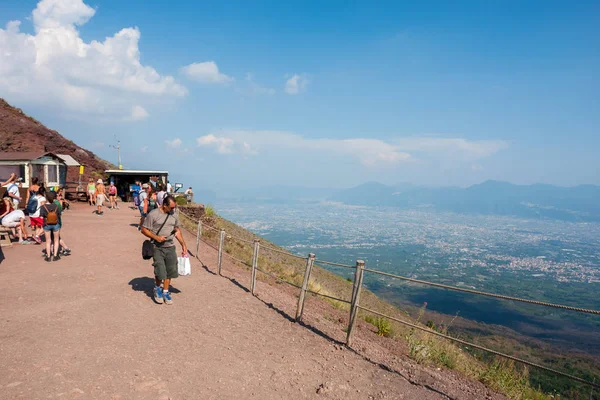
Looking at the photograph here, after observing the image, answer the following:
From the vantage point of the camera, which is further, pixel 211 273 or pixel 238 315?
pixel 211 273

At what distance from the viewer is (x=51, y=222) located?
367 inches

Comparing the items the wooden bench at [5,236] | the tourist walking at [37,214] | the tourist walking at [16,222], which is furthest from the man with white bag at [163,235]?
the tourist walking at [16,222]

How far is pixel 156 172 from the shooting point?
30.4m

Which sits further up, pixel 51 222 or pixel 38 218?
pixel 51 222

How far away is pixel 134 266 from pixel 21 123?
1311 inches

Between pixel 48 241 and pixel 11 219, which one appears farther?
pixel 11 219

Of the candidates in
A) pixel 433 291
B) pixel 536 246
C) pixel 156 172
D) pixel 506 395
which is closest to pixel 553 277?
pixel 433 291

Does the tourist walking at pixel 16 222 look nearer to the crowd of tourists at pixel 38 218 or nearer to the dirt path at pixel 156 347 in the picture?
the crowd of tourists at pixel 38 218

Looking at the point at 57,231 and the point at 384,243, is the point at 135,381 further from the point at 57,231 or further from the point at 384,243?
the point at 384,243

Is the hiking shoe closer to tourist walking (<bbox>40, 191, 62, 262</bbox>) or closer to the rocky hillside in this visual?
tourist walking (<bbox>40, 191, 62, 262</bbox>)

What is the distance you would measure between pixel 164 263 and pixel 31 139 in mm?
34321

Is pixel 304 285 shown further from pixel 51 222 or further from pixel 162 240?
pixel 51 222

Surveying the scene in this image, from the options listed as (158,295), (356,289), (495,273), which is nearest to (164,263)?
(158,295)

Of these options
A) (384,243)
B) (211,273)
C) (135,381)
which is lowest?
(384,243)
